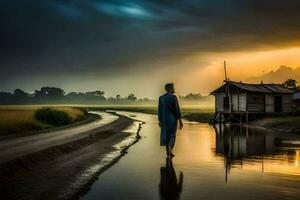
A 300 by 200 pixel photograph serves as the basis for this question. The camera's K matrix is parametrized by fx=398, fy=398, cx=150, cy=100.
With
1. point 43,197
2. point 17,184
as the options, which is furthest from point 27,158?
point 43,197

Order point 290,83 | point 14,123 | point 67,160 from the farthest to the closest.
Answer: point 290,83, point 14,123, point 67,160

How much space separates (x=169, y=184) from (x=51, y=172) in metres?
3.80

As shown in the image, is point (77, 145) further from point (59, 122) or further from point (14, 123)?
point (59, 122)

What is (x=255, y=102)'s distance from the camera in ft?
163

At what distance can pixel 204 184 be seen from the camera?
9.17m

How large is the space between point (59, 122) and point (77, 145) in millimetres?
22299

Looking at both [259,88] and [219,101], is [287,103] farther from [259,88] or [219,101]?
[219,101]

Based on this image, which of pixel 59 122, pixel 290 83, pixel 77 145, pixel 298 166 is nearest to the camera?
pixel 298 166

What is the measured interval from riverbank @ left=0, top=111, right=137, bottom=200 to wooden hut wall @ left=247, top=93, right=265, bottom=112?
34828 mm

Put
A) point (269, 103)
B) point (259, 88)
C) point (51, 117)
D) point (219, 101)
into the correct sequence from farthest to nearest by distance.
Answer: point (219, 101), point (259, 88), point (269, 103), point (51, 117)

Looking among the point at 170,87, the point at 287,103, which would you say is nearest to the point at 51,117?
the point at 170,87

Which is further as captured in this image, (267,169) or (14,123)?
(14,123)

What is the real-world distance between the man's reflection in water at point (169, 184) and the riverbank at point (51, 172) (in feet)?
6.10

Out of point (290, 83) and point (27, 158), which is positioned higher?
point (290, 83)
